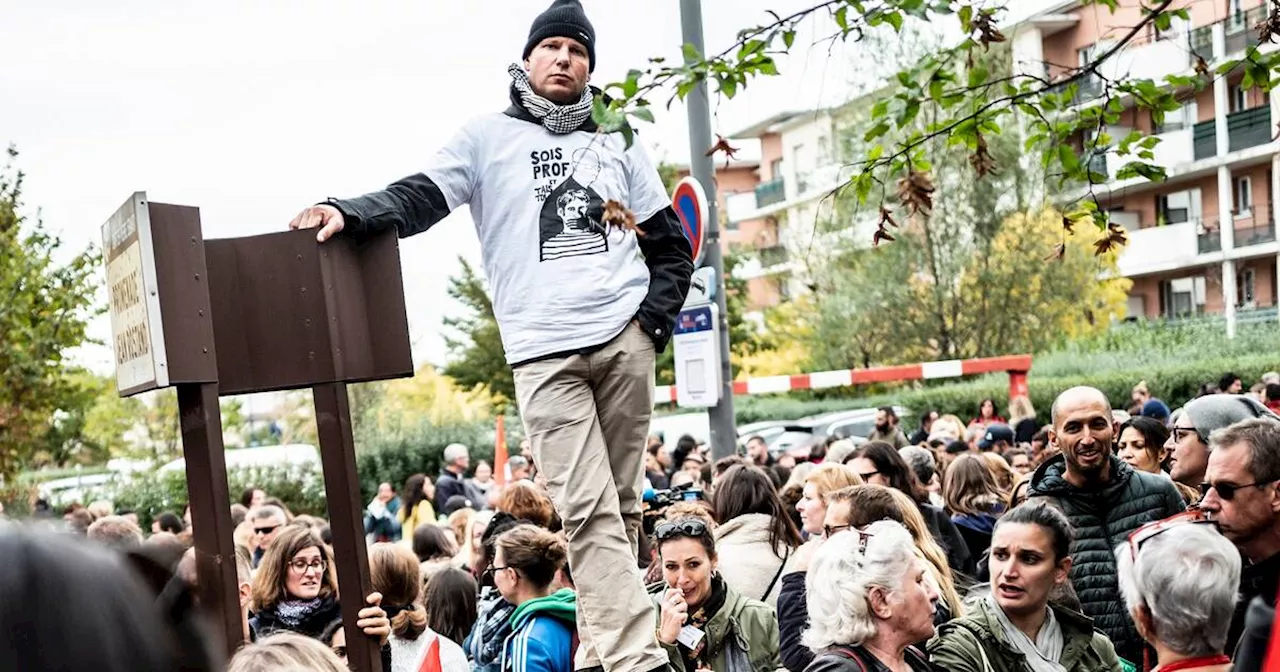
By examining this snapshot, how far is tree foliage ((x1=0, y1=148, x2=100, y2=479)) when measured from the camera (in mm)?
24375

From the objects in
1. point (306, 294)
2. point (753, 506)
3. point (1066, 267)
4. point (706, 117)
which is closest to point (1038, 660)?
point (753, 506)

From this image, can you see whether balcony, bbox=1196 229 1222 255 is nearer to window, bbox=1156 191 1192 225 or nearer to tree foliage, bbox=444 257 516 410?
window, bbox=1156 191 1192 225

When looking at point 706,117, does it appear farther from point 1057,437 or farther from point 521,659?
point 521,659

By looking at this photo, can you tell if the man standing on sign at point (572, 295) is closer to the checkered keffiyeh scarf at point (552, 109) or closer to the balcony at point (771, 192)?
the checkered keffiyeh scarf at point (552, 109)

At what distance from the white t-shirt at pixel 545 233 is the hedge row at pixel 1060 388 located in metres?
26.6

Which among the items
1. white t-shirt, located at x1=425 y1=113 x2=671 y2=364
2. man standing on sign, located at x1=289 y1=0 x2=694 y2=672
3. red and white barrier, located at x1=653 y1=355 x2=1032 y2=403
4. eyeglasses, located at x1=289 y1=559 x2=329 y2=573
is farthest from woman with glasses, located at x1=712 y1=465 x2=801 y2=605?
red and white barrier, located at x1=653 y1=355 x2=1032 y2=403

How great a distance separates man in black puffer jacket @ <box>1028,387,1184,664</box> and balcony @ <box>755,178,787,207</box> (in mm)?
71659

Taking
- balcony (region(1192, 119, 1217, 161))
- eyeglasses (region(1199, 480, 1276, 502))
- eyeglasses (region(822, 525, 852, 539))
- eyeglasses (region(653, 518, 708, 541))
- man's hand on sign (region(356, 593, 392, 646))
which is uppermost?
balcony (region(1192, 119, 1217, 161))

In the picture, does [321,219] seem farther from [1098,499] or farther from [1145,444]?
[1145,444]

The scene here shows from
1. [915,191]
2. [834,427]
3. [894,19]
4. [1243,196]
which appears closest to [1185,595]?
[915,191]

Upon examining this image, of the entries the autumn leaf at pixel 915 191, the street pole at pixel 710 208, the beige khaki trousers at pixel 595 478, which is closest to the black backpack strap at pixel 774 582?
the beige khaki trousers at pixel 595 478

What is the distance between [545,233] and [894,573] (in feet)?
4.86

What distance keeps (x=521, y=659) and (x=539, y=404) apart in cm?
Result: 130

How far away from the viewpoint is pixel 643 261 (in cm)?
526
